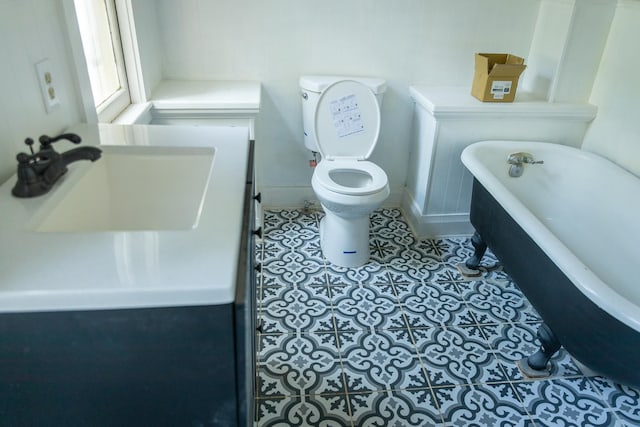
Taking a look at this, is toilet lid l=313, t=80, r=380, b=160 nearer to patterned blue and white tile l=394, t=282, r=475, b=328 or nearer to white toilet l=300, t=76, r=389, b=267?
white toilet l=300, t=76, r=389, b=267

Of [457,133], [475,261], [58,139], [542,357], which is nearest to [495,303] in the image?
[475,261]

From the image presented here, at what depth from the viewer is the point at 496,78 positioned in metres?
2.37

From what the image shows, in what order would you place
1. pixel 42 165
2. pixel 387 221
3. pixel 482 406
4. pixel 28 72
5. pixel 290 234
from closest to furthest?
pixel 42 165 → pixel 28 72 → pixel 482 406 → pixel 290 234 → pixel 387 221

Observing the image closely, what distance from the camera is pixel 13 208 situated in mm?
947

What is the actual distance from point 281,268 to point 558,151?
1594mm

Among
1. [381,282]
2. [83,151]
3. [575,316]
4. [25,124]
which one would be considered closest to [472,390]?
[575,316]

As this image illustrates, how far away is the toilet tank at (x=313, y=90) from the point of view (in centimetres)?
249

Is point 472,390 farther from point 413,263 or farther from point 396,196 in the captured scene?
point 396,196

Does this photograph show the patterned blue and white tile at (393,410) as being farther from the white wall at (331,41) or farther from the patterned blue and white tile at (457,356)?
the white wall at (331,41)

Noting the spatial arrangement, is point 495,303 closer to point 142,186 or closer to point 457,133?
point 457,133

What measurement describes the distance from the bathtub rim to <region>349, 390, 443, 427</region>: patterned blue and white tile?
69 centimetres

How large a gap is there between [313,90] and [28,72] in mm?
1542

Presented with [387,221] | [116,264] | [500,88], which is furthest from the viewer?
[387,221]

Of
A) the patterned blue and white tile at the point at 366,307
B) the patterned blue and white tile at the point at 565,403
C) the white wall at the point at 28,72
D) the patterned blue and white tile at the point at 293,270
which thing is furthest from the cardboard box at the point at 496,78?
the white wall at the point at 28,72
